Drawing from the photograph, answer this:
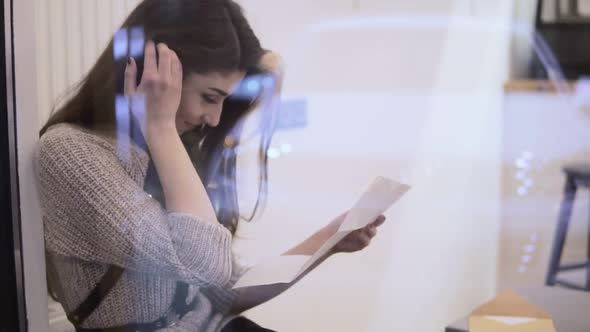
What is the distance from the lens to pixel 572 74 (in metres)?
1.97

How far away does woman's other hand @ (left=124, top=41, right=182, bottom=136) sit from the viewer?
0.72 metres

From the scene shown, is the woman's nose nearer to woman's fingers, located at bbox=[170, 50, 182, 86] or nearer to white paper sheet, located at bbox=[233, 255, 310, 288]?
woman's fingers, located at bbox=[170, 50, 182, 86]

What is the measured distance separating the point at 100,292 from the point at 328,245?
283mm

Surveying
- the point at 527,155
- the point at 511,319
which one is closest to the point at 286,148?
the point at 511,319

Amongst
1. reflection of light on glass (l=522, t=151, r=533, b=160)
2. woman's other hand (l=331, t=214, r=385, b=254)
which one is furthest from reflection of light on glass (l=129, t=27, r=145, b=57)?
reflection of light on glass (l=522, t=151, r=533, b=160)

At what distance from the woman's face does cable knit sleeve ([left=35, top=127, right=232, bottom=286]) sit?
0.10 metres

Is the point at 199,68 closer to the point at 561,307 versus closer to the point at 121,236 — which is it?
the point at 121,236

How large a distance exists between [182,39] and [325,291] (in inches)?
14.9

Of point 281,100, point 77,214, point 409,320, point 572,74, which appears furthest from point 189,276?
point 572,74

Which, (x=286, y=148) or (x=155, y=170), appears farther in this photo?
(x=286, y=148)

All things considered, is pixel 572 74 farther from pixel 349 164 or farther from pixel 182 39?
pixel 182 39

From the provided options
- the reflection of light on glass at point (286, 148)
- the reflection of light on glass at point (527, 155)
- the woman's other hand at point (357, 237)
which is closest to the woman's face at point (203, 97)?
the reflection of light on glass at point (286, 148)

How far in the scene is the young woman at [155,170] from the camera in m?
0.71

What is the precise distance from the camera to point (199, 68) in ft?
2.37
